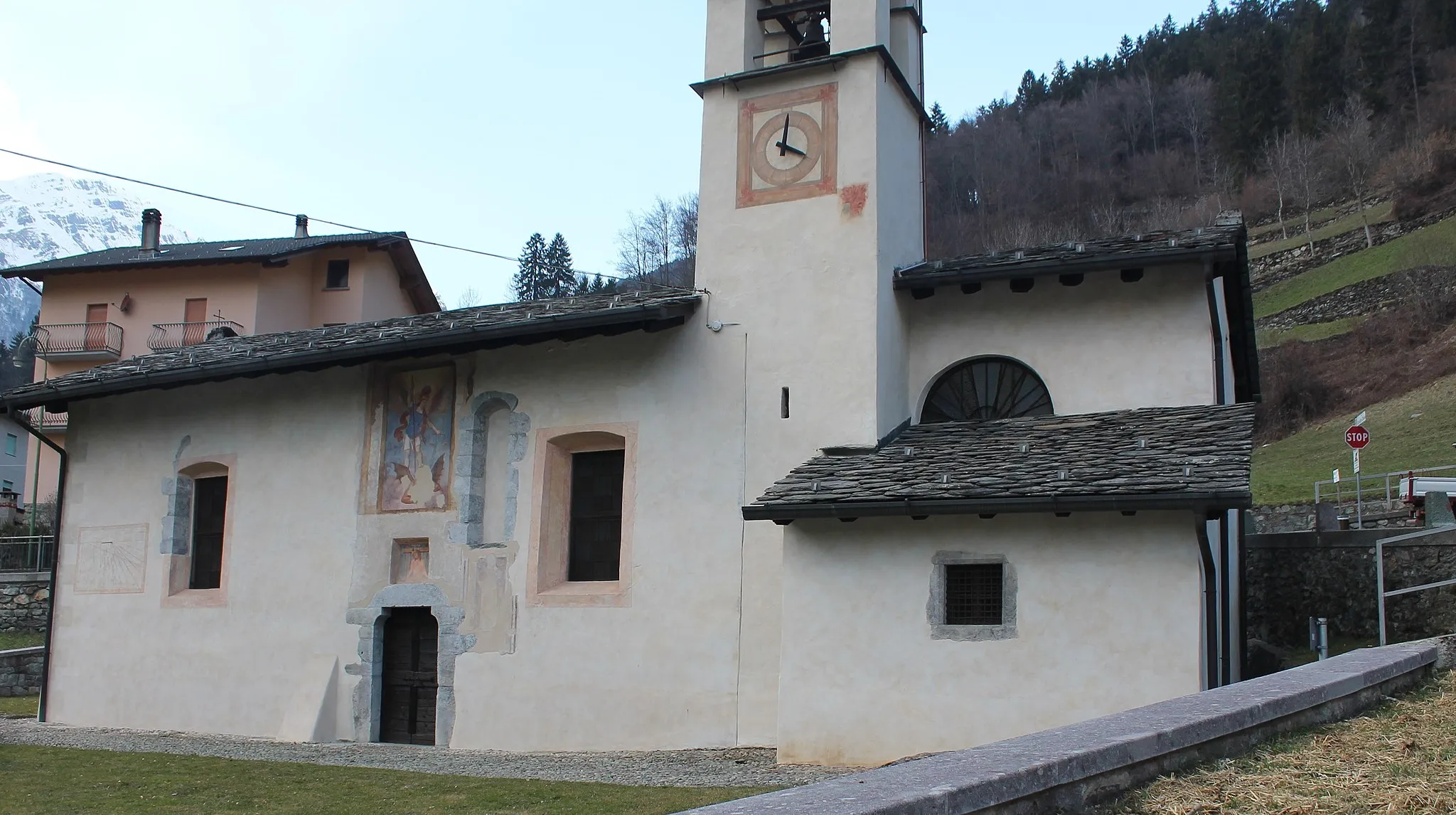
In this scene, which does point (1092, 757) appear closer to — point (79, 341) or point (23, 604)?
point (23, 604)

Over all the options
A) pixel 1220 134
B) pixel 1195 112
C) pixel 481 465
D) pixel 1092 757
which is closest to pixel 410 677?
pixel 481 465

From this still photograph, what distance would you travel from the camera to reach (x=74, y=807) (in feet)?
26.5

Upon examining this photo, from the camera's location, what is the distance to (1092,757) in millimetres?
4164

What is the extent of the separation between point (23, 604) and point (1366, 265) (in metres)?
39.1

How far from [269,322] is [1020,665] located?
29637 millimetres

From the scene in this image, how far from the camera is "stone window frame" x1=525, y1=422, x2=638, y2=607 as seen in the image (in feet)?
40.6

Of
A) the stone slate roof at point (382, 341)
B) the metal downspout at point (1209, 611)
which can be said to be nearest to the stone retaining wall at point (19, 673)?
the stone slate roof at point (382, 341)

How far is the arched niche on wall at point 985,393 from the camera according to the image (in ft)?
39.0

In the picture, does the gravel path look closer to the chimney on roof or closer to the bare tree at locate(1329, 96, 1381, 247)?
the chimney on roof

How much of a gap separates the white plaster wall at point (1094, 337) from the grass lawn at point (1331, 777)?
232 inches

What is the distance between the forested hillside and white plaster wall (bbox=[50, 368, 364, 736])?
33970mm

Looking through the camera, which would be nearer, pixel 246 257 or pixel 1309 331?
pixel 246 257

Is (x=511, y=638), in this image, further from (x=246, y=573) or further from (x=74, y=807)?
(x=74, y=807)

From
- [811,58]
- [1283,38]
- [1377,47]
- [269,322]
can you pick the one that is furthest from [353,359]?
[1283,38]
